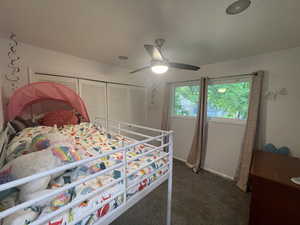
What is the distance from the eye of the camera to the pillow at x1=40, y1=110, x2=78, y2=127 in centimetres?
201

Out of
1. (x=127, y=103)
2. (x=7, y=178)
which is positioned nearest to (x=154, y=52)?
(x=7, y=178)

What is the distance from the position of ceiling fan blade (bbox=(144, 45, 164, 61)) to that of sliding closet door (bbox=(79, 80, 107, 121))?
1686 mm

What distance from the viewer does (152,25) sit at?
143 centimetres

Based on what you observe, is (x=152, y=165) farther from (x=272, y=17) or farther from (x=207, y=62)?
(x=207, y=62)

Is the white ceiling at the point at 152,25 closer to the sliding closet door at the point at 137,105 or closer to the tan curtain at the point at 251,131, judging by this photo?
the tan curtain at the point at 251,131

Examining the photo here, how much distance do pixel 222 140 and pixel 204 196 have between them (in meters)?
1.15

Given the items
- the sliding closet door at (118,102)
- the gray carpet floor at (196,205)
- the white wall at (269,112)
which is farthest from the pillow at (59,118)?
the white wall at (269,112)

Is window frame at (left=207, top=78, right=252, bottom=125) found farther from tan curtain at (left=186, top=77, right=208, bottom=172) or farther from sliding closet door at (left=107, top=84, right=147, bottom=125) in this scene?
sliding closet door at (left=107, top=84, right=147, bottom=125)

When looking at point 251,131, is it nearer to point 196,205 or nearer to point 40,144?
point 196,205

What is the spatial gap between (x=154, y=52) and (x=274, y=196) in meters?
1.91

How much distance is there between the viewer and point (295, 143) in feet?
6.23

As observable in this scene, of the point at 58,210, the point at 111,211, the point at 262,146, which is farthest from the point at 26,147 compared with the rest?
the point at 262,146

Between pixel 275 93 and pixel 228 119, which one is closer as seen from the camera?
pixel 275 93

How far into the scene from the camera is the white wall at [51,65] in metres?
1.88
